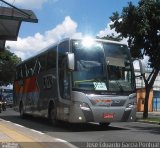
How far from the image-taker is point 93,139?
594 inches

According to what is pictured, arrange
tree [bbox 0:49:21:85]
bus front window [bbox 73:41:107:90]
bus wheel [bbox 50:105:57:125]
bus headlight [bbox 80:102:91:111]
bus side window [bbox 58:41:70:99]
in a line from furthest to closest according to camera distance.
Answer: tree [bbox 0:49:21:85]
bus wheel [bbox 50:105:57:125]
bus side window [bbox 58:41:70:99]
bus front window [bbox 73:41:107:90]
bus headlight [bbox 80:102:91:111]

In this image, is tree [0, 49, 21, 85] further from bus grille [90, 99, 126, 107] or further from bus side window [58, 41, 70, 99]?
bus grille [90, 99, 126, 107]

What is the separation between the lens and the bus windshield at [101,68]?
1800 centimetres

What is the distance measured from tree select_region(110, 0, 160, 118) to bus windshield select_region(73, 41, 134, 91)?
10393 mm

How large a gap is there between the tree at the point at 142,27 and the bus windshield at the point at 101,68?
10.4 metres

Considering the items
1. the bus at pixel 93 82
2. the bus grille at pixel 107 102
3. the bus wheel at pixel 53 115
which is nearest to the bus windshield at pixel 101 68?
the bus at pixel 93 82

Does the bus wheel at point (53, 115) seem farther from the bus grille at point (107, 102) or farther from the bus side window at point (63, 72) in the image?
the bus grille at point (107, 102)

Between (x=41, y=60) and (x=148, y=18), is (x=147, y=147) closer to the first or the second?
(x=41, y=60)

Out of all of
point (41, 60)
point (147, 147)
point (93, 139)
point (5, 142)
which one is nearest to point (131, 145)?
point (147, 147)

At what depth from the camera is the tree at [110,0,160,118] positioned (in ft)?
95.7

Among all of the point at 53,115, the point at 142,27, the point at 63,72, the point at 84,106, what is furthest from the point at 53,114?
the point at 142,27

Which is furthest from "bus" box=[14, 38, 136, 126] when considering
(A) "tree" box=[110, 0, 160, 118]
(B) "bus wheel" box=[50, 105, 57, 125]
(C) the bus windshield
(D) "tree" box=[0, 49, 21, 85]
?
(D) "tree" box=[0, 49, 21, 85]

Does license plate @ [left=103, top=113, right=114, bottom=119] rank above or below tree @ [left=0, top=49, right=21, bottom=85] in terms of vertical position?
below

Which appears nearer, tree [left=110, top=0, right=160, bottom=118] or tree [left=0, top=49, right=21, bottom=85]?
tree [left=110, top=0, right=160, bottom=118]
